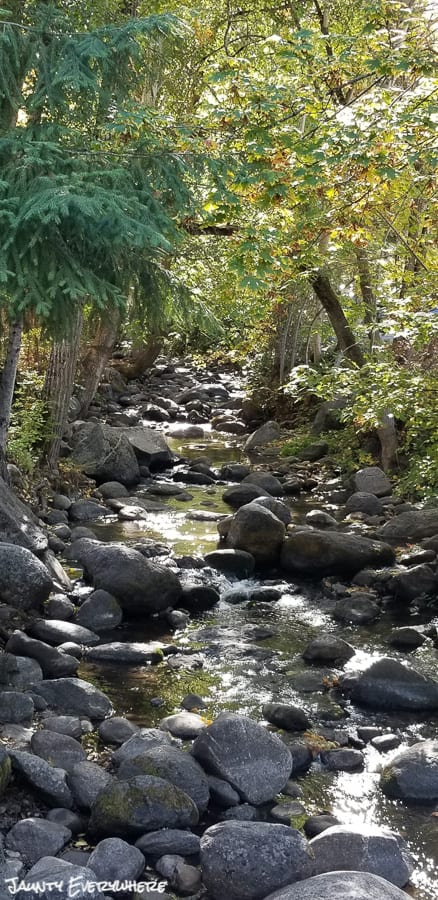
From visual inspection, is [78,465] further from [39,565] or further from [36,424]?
[39,565]

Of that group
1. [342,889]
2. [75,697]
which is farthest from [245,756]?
[342,889]

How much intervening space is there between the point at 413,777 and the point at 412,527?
7152mm

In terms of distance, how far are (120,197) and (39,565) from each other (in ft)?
13.5

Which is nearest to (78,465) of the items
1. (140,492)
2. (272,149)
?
(140,492)

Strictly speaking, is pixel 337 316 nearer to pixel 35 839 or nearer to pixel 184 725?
pixel 184 725

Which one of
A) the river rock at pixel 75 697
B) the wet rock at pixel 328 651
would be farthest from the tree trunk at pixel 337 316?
the river rock at pixel 75 697

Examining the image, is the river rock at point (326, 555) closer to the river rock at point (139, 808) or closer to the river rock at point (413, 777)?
the river rock at point (413, 777)

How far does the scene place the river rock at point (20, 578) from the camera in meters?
8.36

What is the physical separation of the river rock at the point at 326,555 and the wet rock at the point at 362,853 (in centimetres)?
606

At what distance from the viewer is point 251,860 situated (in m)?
4.78

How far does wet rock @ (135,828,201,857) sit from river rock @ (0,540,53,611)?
366 cm

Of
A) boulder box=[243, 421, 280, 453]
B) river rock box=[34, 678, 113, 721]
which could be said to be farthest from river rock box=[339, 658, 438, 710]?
boulder box=[243, 421, 280, 453]

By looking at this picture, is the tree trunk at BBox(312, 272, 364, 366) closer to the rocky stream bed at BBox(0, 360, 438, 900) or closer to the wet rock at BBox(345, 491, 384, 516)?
the wet rock at BBox(345, 491, 384, 516)

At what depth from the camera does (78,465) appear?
1517 centimetres
